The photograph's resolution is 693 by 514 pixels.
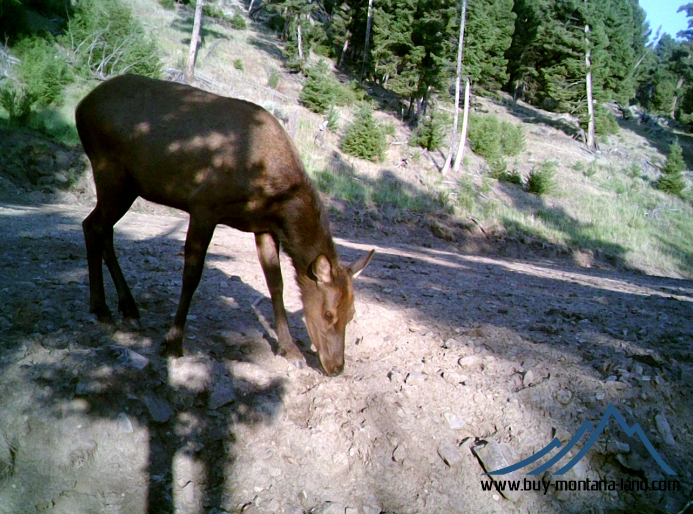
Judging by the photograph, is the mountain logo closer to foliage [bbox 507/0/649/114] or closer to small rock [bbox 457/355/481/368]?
small rock [bbox 457/355/481/368]

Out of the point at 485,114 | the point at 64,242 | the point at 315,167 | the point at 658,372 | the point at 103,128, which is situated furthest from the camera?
the point at 485,114

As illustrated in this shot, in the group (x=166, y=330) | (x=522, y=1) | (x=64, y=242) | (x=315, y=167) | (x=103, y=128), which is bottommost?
(x=315, y=167)

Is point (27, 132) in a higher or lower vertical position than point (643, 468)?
lower

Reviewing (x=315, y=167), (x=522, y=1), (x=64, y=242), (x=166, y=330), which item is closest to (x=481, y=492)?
(x=166, y=330)

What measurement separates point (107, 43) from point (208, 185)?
2401 centimetres

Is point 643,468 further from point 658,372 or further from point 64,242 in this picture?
point 64,242

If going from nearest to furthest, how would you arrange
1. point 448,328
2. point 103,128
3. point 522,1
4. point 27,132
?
1. point 103,128
2. point 448,328
3. point 27,132
4. point 522,1

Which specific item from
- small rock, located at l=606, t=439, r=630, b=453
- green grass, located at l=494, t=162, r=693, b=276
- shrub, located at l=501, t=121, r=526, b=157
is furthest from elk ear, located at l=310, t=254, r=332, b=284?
shrub, located at l=501, t=121, r=526, b=157

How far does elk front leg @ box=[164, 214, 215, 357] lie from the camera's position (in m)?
3.73

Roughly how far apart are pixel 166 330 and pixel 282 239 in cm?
133

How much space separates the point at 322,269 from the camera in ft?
12.5

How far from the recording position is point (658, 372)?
3922mm

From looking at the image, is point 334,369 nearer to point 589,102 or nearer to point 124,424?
point 124,424

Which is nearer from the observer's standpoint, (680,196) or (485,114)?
(680,196)
